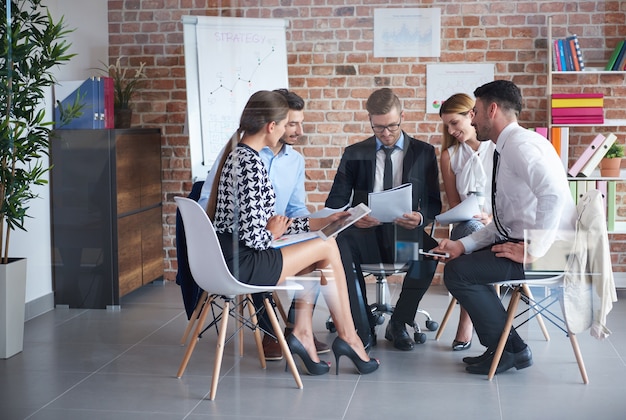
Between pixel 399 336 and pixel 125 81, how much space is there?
1455 mm

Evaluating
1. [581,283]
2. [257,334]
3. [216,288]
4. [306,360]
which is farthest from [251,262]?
[581,283]

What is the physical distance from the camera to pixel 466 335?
329cm

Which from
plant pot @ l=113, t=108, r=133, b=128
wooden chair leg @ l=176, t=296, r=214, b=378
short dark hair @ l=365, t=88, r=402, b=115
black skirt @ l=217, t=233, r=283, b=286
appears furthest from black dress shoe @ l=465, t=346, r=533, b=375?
plant pot @ l=113, t=108, r=133, b=128

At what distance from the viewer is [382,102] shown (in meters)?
3.12

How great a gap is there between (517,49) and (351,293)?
110 centimetres

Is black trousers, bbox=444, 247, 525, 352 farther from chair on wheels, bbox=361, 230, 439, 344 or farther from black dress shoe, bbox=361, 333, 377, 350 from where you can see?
black dress shoe, bbox=361, 333, 377, 350

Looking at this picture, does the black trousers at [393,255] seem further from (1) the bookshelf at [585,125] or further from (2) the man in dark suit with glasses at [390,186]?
(1) the bookshelf at [585,125]

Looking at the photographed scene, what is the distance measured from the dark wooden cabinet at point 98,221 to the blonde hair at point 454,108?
3.76ft

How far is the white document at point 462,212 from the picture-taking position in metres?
3.11

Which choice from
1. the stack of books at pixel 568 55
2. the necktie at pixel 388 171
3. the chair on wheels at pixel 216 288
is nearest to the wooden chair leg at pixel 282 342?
the chair on wheels at pixel 216 288

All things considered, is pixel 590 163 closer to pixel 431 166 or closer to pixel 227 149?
pixel 431 166

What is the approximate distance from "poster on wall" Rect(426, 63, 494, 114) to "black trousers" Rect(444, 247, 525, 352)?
1.91ft

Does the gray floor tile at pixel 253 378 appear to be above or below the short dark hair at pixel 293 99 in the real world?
below

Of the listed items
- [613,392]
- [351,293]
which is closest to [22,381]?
[351,293]
